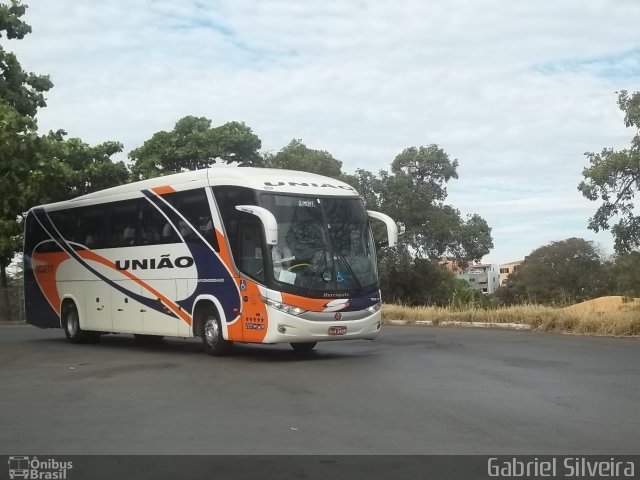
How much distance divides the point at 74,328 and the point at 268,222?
8.55 metres

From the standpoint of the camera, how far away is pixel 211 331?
15492 mm

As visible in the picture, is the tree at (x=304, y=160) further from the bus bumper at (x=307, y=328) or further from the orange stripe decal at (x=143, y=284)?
the bus bumper at (x=307, y=328)

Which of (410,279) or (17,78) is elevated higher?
(17,78)

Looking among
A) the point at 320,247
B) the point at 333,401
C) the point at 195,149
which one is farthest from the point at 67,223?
the point at 195,149

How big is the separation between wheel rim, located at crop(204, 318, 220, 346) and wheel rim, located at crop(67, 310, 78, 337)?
18.7ft

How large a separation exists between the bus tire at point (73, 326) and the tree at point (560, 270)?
4305 cm

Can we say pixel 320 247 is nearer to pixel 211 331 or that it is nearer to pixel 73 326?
pixel 211 331

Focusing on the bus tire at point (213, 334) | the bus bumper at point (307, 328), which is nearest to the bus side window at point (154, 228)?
the bus tire at point (213, 334)

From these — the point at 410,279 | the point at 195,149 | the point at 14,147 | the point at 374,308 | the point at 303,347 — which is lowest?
the point at 303,347

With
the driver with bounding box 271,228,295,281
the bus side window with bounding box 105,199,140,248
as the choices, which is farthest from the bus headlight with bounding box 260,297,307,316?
the bus side window with bounding box 105,199,140,248

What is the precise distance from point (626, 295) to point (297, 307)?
11715 millimetres

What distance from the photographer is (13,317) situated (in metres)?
36.7

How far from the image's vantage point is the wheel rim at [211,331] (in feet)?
50.3

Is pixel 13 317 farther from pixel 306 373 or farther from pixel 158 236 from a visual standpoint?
pixel 306 373
